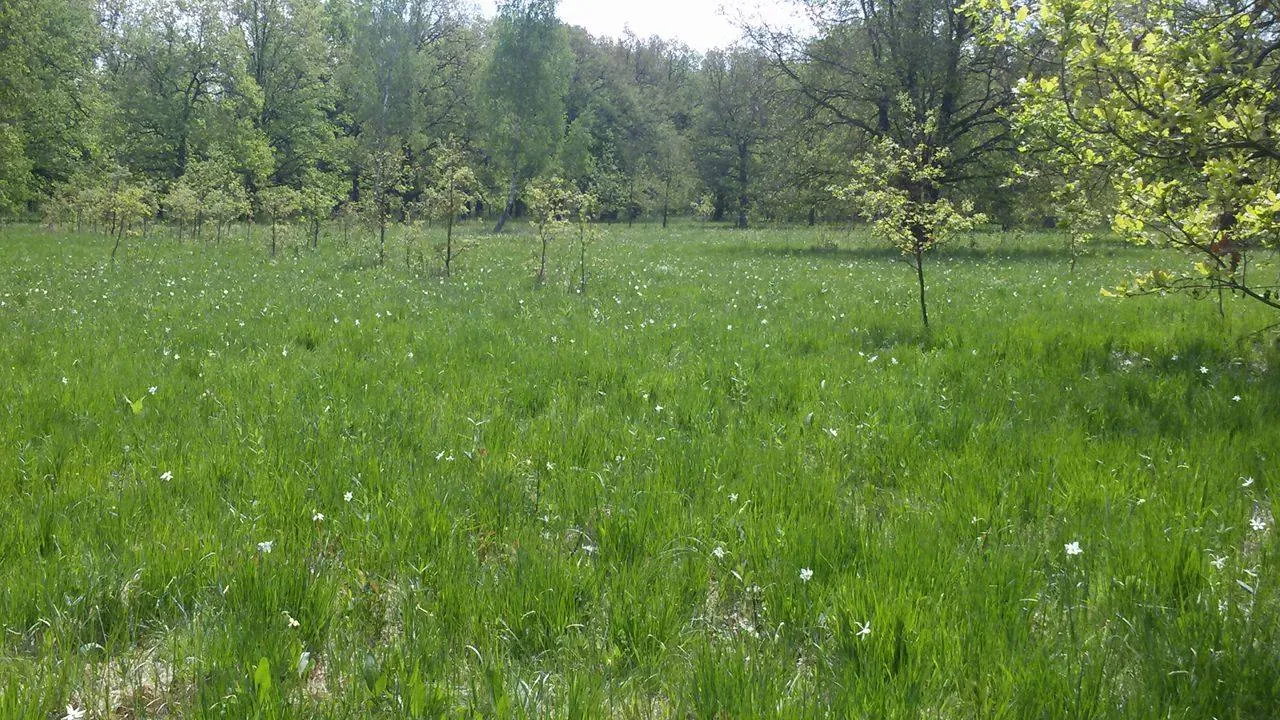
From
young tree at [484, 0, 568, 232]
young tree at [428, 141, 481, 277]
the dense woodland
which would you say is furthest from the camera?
young tree at [484, 0, 568, 232]

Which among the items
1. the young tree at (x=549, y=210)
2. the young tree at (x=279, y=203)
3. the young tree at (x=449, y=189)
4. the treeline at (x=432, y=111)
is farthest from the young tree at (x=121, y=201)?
the young tree at (x=549, y=210)

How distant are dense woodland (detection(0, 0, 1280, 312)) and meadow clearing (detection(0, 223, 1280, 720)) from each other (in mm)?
2016

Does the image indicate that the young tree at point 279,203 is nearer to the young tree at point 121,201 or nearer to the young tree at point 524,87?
the young tree at point 121,201

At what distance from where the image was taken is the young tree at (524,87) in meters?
42.3

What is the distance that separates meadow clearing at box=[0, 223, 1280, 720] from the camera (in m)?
2.38

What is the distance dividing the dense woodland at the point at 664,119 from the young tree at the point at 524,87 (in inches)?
6.0

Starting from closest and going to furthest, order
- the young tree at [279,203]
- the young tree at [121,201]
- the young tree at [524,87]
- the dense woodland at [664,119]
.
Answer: the dense woodland at [664,119] < the young tree at [121,201] < the young tree at [279,203] < the young tree at [524,87]

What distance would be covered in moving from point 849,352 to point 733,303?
4.17 meters

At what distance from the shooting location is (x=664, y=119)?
7056cm

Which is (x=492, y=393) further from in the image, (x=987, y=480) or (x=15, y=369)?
(x=15, y=369)

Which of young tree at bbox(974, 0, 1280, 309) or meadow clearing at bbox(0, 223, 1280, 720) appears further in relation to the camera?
young tree at bbox(974, 0, 1280, 309)

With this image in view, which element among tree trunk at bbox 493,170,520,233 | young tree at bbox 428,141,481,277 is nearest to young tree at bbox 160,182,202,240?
young tree at bbox 428,141,481,277

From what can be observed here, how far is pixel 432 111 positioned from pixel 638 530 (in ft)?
185

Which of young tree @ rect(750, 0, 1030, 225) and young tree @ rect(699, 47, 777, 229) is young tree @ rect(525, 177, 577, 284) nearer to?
young tree @ rect(750, 0, 1030, 225)
